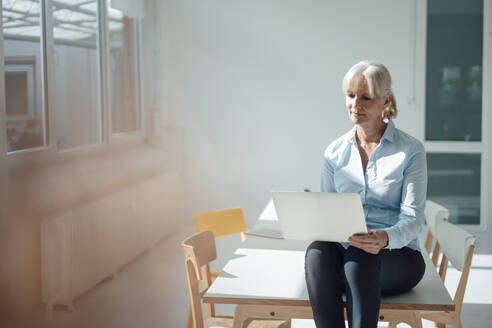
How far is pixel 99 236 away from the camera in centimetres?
386

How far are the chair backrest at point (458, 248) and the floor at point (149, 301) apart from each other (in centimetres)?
69

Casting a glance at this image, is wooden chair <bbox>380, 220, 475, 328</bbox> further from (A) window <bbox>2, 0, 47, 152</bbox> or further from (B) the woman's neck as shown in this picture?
(A) window <bbox>2, 0, 47, 152</bbox>

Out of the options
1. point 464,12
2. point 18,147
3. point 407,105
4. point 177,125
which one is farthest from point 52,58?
point 464,12

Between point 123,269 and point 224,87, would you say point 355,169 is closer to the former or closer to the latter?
point 123,269

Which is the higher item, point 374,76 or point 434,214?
point 374,76

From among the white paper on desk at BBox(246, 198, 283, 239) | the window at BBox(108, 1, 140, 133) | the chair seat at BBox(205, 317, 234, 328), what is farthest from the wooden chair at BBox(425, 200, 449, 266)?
the window at BBox(108, 1, 140, 133)

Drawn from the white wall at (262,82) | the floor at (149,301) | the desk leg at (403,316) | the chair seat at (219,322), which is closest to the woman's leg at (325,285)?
the desk leg at (403,316)

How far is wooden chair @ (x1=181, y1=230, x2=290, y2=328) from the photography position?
196 centimetres

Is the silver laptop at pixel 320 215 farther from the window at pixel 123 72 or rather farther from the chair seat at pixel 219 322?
the window at pixel 123 72

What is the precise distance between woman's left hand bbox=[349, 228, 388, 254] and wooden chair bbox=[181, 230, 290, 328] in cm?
46

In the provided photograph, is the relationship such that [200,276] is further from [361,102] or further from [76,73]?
[76,73]

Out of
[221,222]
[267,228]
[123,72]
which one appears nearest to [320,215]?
[267,228]

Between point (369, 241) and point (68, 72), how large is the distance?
3.05 m

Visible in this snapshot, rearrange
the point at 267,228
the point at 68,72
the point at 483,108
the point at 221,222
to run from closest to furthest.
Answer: the point at 267,228
the point at 221,222
the point at 68,72
the point at 483,108
